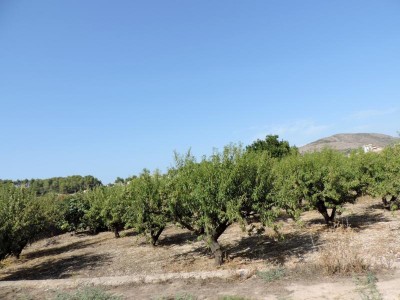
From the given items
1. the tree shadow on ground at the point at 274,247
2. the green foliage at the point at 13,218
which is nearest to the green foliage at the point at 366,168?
the tree shadow on ground at the point at 274,247

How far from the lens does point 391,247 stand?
38.9ft

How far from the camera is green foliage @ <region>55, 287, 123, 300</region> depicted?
29.0ft

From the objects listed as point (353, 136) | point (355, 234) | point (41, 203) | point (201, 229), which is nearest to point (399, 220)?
point (355, 234)

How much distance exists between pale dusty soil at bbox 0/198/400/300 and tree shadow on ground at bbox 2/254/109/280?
0.05m

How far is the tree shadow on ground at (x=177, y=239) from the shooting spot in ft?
60.5

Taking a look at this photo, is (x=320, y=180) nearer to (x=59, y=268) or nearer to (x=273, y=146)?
(x=59, y=268)

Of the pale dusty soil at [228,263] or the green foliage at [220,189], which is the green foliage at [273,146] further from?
the green foliage at [220,189]

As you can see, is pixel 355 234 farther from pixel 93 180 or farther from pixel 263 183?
pixel 93 180

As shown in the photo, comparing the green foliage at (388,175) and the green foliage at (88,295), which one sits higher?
the green foliage at (388,175)

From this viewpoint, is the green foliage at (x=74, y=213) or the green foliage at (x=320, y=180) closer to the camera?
the green foliage at (x=320, y=180)

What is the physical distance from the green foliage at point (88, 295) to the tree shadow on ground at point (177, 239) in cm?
894

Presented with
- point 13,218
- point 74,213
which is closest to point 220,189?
point 13,218

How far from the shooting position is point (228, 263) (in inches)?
494

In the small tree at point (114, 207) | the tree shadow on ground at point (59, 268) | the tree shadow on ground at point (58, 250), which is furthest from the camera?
the small tree at point (114, 207)
